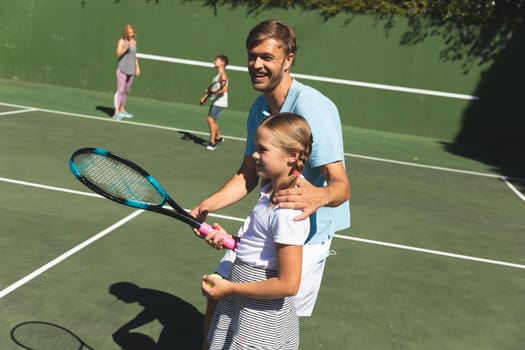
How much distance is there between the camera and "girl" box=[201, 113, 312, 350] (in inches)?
104

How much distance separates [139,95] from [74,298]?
12.7 metres

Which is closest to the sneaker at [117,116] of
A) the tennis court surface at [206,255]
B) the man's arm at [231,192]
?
the tennis court surface at [206,255]

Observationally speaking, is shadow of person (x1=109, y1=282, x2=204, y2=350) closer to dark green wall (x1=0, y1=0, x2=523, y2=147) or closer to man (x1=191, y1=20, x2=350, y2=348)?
man (x1=191, y1=20, x2=350, y2=348)

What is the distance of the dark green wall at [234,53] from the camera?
51.6ft

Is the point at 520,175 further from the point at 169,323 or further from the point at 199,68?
the point at 169,323

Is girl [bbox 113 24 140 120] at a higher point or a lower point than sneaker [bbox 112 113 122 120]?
higher

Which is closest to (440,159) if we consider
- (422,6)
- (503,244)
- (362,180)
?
(362,180)

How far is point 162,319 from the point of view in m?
4.82

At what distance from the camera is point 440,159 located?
43.0 feet

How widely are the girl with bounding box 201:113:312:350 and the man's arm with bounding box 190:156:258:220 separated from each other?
521 millimetres

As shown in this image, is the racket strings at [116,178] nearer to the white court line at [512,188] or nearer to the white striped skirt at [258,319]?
the white striped skirt at [258,319]

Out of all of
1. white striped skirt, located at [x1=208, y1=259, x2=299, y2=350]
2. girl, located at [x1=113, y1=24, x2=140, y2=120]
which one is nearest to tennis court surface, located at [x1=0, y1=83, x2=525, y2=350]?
white striped skirt, located at [x1=208, y1=259, x2=299, y2=350]

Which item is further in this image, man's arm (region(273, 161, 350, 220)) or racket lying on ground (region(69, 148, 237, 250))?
racket lying on ground (region(69, 148, 237, 250))

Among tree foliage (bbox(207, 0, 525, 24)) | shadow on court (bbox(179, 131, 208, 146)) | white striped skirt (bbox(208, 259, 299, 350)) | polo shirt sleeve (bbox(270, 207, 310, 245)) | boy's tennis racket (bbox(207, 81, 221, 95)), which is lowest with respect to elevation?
shadow on court (bbox(179, 131, 208, 146))
